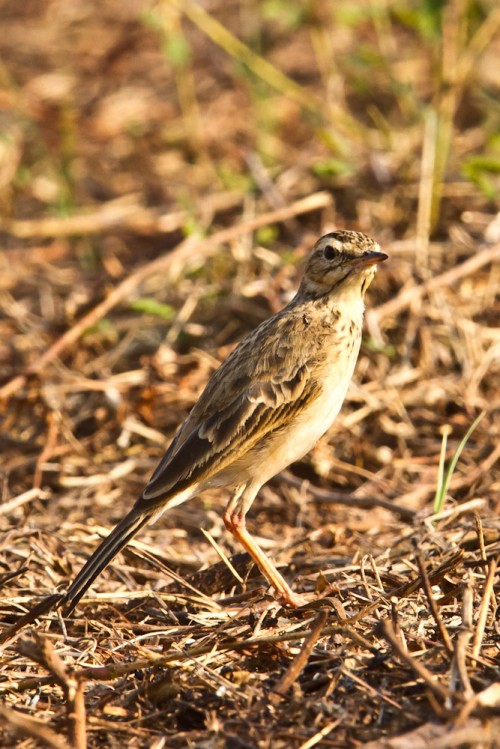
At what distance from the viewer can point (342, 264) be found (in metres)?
5.20

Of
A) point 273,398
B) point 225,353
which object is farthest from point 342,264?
point 225,353

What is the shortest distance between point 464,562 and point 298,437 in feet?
3.18

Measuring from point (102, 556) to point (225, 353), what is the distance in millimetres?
2812

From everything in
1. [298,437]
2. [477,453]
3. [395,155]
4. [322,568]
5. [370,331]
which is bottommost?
[322,568]

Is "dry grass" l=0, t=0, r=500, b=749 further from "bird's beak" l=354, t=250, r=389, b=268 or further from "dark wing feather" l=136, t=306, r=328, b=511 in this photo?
"bird's beak" l=354, t=250, r=389, b=268

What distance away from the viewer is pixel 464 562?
4.57m

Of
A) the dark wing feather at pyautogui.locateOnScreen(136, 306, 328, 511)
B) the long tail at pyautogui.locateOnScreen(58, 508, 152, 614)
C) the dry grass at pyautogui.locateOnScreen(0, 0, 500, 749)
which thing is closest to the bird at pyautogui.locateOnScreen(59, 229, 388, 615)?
the dark wing feather at pyautogui.locateOnScreen(136, 306, 328, 511)

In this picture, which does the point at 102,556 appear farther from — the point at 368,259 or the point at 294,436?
the point at 368,259

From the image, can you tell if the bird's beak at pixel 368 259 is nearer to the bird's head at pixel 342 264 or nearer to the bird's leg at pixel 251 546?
the bird's head at pixel 342 264

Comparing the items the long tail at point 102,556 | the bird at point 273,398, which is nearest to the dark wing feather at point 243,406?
the bird at point 273,398

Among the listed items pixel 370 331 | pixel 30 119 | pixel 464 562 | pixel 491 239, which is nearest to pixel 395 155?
pixel 491 239

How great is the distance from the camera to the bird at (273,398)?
195 inches

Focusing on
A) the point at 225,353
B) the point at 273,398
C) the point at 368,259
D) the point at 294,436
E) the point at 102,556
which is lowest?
the point at 102,556

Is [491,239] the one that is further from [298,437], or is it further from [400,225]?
[298,437]
